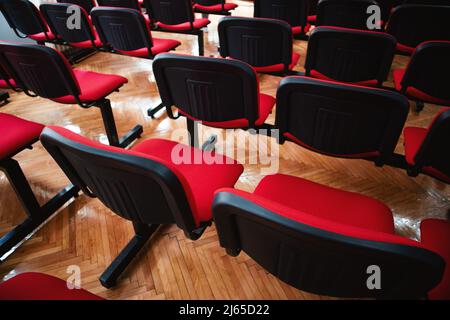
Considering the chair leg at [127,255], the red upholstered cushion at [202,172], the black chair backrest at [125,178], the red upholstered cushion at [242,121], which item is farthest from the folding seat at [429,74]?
the chair leg at [127,255]

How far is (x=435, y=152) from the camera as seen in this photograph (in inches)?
49.1

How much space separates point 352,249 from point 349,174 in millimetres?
1688

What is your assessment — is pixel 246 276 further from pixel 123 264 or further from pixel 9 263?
pixel 9 263

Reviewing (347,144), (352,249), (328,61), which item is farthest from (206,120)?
(352,249)

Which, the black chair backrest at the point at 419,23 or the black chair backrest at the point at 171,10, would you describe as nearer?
the black chair backrest at the point at 419,23

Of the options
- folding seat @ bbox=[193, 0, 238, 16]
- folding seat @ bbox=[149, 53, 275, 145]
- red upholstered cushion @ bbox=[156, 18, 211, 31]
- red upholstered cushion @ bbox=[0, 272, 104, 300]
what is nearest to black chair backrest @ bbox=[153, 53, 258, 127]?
folding seat @ bbox=[149, 53, 275, 145]

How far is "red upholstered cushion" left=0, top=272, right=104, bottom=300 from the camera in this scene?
921mm

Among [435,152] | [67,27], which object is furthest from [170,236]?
[67,27]

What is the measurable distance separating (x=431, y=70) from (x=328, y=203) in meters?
1.30

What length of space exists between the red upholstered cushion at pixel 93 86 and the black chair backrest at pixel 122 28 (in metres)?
0.53

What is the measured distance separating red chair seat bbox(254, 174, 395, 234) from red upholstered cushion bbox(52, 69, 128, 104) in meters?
1.40

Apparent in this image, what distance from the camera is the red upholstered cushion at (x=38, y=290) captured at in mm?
921

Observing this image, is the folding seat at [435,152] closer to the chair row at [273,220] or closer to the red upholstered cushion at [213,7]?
the chair row at [273,220]

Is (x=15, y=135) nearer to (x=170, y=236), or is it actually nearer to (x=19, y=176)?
(x=19, y=176)
